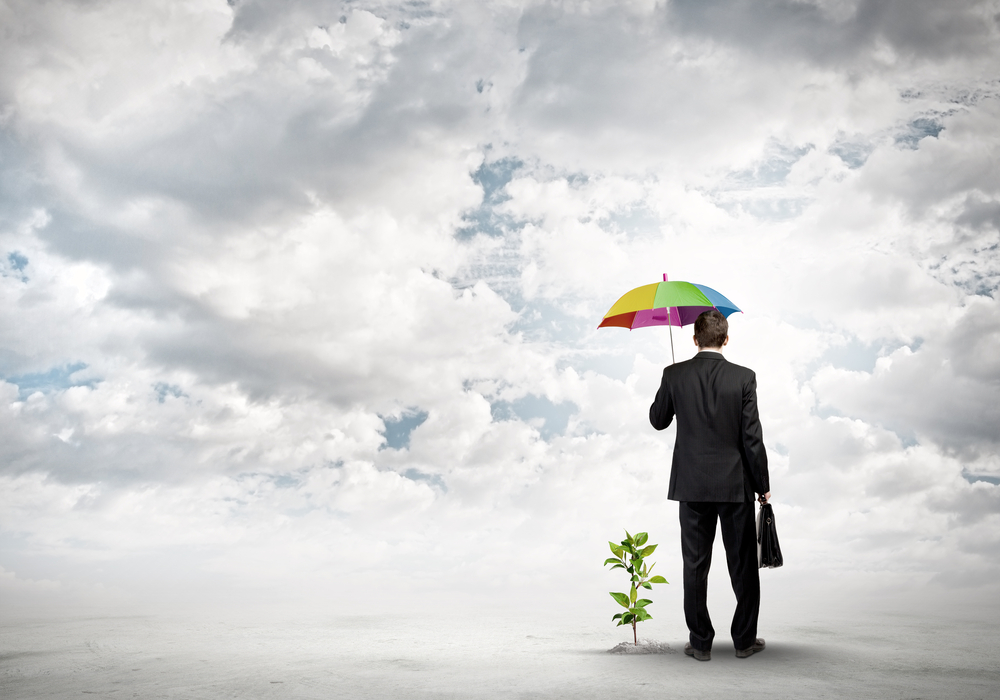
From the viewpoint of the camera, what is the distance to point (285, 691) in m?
5.23

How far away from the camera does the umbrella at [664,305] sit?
722 centimetres

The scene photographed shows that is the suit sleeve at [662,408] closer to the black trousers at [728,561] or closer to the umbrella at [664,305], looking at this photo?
the umbrella at [664,305]

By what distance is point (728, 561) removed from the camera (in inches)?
249

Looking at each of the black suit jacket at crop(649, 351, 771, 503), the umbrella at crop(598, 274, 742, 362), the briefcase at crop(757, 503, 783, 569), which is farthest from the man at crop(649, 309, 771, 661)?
the umbrella at crop(598, 274, 742, 362)

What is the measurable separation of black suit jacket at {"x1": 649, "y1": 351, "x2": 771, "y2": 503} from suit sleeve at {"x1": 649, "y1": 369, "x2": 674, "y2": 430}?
0.08m

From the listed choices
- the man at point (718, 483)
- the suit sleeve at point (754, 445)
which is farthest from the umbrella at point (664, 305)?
the suit sleeve at point (754, 445)

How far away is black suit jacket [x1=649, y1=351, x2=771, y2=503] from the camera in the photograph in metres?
6.13

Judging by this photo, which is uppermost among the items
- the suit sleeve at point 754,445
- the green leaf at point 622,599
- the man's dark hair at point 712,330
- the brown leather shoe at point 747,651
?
the man's dark hair at point 712,330

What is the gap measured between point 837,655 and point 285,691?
199 inches

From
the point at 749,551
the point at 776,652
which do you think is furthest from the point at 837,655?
the point at 749,551

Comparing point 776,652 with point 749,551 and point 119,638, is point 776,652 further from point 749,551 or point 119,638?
point 119,638

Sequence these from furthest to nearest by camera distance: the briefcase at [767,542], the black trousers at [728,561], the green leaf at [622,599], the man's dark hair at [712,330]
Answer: the green leaf at [622,599]
the man's dark hair at [712,330]
the black trousers at [728,561]
the briefcase at [767,542]

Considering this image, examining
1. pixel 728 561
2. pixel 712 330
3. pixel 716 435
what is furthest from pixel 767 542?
pixel 712 330

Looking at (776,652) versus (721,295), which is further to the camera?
(721,295)
